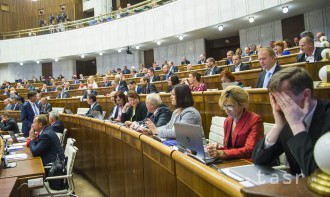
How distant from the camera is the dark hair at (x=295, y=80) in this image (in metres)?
1.22

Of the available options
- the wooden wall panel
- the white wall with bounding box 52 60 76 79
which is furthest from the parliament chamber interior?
the wooden wall panel

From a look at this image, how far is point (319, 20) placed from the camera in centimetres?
931

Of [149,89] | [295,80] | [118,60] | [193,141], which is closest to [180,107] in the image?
[193,141]

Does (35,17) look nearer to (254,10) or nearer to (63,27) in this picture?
(63,27)

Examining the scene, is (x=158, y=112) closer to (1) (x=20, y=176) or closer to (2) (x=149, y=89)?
(1) (x=20, y=176)

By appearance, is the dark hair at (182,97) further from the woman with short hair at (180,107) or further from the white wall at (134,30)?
the white wall at (134,30)

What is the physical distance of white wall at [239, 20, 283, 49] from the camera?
10.4 meters

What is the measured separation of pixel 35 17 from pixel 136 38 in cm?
877

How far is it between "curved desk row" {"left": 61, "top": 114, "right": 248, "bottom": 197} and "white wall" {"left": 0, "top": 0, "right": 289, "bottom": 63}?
5962 mm

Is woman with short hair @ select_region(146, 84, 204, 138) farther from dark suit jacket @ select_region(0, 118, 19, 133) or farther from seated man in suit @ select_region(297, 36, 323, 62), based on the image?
dark suit jacket @ select_region(0, 118, 19, 133)

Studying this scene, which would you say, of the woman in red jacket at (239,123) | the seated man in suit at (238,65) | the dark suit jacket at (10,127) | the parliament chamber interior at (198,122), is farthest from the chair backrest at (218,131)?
the dark suit jacket at (10,127)

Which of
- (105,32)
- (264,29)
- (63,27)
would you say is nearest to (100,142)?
(264,29)

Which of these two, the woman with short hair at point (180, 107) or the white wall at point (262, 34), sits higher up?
the white wall at point (262, 34)

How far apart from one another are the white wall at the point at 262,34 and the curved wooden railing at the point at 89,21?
3085 millimetres
